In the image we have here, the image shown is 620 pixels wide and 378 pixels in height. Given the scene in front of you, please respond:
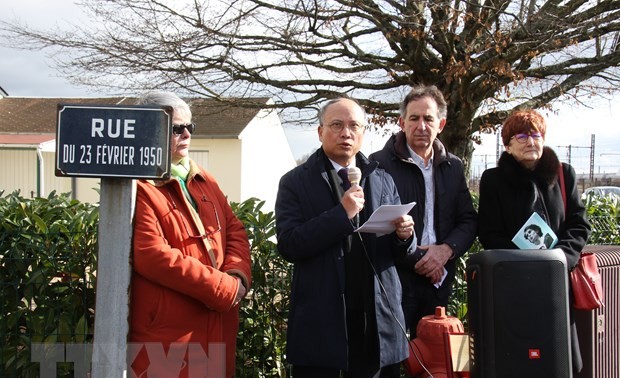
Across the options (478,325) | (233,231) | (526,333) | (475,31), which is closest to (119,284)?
(233,231)

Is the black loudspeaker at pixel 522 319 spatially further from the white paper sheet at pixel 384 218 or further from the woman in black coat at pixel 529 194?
the woman in black coat at pixel 529 194

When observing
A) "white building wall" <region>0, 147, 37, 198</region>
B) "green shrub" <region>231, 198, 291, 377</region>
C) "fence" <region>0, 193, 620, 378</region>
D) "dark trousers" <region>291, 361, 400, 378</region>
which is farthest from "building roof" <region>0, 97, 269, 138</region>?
"dark trousers" <region>291, 361, 400, 378</region>

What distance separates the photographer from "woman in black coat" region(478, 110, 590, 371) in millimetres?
3533

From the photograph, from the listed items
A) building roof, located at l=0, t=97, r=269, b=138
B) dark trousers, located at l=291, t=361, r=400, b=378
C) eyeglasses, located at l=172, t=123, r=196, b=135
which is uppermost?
building roof, located at l=0, t=97, r=269, b=138

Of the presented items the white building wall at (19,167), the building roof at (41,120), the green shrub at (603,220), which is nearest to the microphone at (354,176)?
the green shrub at (603,220)

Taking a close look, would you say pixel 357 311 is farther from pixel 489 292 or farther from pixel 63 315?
pixel 63 315

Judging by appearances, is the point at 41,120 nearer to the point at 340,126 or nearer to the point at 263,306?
the point at 263,306

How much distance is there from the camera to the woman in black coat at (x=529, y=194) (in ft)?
11.6

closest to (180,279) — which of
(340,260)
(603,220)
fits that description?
(340,260)

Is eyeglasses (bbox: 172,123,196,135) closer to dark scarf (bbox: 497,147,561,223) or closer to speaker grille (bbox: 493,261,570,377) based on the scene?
speaker grille (bbox: 493,261,570,377)

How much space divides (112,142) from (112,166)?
3.9 inches

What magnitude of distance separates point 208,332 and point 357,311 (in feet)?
2.50

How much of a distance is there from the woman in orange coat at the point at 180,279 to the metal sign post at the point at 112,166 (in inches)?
6.7

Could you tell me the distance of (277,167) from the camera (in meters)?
30.1
